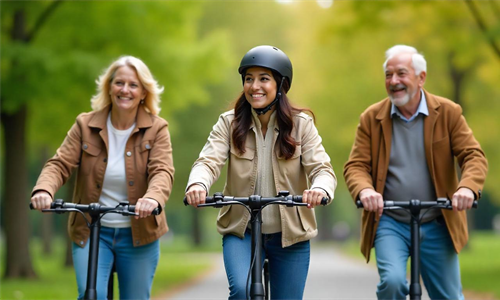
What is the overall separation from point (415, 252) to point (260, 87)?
1435 mm

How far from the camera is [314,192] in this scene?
15.2 feet

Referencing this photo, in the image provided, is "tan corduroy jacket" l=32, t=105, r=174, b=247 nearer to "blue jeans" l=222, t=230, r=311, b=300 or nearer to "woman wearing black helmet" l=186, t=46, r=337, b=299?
"woman wearing black helmet" l=186, t=46, r=337, b=299

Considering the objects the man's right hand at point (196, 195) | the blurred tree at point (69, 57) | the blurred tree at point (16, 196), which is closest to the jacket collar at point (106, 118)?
the man's right hand at point (196, 195)

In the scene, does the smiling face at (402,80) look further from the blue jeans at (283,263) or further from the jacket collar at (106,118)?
the jacket collar at (106,118)

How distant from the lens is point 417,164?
5.78 metres

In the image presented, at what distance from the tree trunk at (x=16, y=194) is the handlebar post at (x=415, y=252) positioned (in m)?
12.1

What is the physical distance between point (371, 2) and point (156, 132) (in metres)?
10.9

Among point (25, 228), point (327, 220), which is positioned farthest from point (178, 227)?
point (25, 228)

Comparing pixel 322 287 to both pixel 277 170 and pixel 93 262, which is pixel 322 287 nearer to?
pixel 277 170

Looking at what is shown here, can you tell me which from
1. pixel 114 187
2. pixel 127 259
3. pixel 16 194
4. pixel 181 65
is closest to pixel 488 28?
pixel 181 65

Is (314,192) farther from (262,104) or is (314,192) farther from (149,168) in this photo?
(149,168)

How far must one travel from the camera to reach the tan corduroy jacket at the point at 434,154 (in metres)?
5.71

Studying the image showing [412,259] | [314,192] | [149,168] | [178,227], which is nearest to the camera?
[314,192]

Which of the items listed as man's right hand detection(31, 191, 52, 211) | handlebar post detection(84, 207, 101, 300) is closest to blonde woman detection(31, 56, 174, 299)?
man's right hand detection(31, 191, 52, 211)
